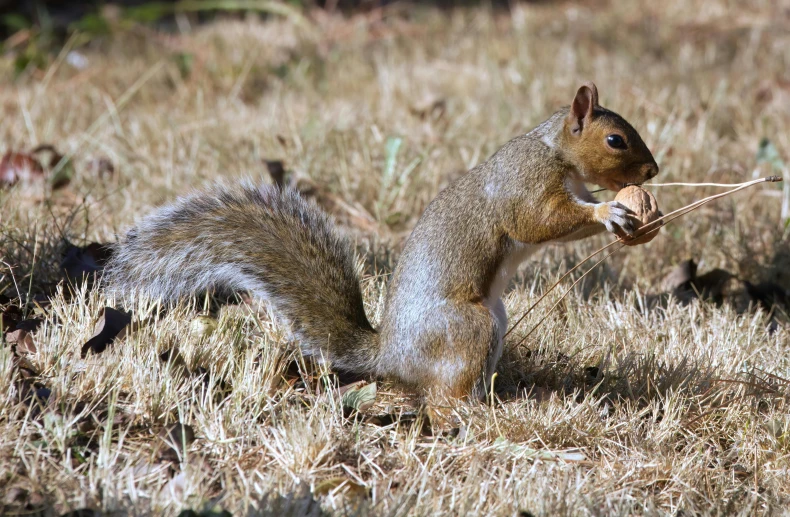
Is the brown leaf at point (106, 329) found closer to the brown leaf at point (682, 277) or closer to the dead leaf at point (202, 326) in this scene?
the dead leaf at point (202, 326)

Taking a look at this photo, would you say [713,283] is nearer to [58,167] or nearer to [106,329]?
[106,329]

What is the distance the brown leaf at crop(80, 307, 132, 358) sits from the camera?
2084 millimetres

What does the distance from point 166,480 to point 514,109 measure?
2892 mm

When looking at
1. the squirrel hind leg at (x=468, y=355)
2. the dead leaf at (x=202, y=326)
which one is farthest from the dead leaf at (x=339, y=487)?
the dead leaf at (x=202, y=326)

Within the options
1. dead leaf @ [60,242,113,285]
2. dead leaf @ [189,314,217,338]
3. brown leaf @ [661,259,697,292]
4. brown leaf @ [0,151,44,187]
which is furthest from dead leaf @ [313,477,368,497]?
brown leaf @ [0,151,44,187]

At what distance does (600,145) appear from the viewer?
227 cm

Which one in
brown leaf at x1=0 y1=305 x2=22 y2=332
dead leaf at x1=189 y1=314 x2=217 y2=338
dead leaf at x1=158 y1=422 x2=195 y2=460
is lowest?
dead leaf at x1=158 y1=422 x2=195 y2=460

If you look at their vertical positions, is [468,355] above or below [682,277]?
above

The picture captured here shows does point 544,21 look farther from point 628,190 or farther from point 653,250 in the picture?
point 628,190

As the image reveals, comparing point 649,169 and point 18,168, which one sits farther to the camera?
point 18,168

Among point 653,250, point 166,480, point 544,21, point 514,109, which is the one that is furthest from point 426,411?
point 544,21

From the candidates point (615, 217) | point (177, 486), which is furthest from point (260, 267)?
point (615, 217)

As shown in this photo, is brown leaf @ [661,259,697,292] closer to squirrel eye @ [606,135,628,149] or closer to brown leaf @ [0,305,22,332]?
squirrel eye @ [606,135,628,149]

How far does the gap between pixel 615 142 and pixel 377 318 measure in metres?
0.83
